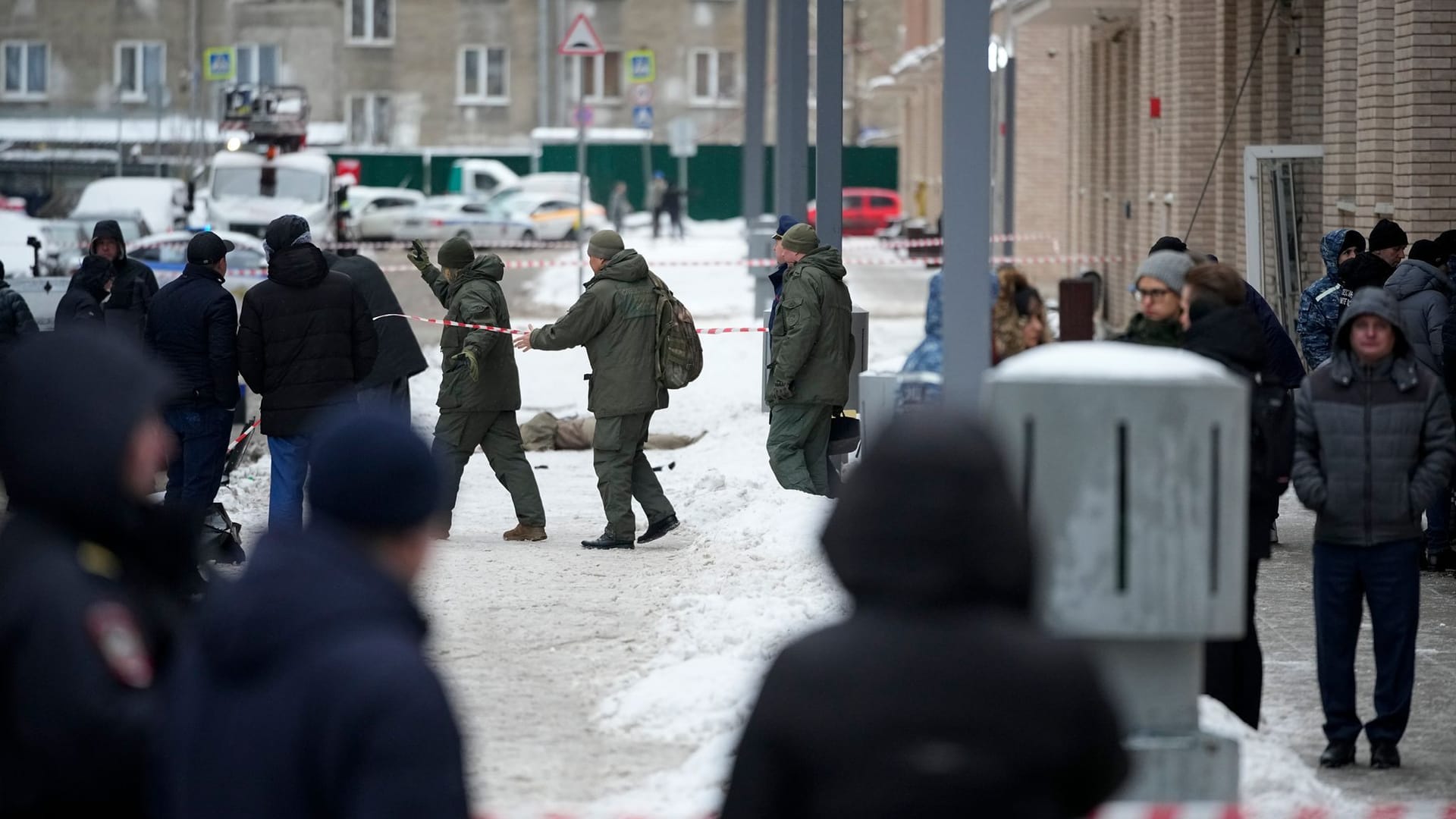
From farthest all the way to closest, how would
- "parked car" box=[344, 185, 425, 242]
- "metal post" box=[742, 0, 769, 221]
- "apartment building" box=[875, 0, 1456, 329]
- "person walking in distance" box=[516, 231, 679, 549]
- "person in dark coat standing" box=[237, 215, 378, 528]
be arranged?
"parked car" box=[344, 185, 425, 242]
"metal post" box=[742, 0, 769, 221]
"apartment building" box=[875, 0, 1456, 329]
"person walking in distance" box=[516, 231, 679, 549]
"person in dark coat standing" box=[237, 215, 378, 528]

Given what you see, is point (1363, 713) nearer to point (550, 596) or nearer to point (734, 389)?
point (550, 596)

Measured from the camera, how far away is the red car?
179ft

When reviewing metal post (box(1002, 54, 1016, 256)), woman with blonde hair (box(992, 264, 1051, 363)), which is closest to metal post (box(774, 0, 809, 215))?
woman with blonde hair (box(992, 264, 1051, 363))

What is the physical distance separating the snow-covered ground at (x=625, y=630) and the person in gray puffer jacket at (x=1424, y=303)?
8.38ft

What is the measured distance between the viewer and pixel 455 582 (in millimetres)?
9930

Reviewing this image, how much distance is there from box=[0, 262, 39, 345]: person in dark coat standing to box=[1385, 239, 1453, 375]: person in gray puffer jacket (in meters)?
7.19

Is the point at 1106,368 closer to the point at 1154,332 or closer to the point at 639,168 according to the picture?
the point at 1154,332

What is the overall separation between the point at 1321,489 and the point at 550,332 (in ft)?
16.6

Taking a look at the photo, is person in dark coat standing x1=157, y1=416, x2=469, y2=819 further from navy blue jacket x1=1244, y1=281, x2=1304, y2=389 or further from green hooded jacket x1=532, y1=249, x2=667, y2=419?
green hooded jacket x1=532, y1=249, x2=667, y2=419

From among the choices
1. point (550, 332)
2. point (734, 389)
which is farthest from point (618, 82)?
point (550, 332)

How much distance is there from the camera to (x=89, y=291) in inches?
464

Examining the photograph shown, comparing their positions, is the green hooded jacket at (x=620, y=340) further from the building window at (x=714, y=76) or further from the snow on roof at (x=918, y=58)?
the building window at (x=714, y=76)

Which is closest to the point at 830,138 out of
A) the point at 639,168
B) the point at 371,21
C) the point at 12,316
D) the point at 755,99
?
the point at 12,316

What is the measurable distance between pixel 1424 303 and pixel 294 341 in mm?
5513
